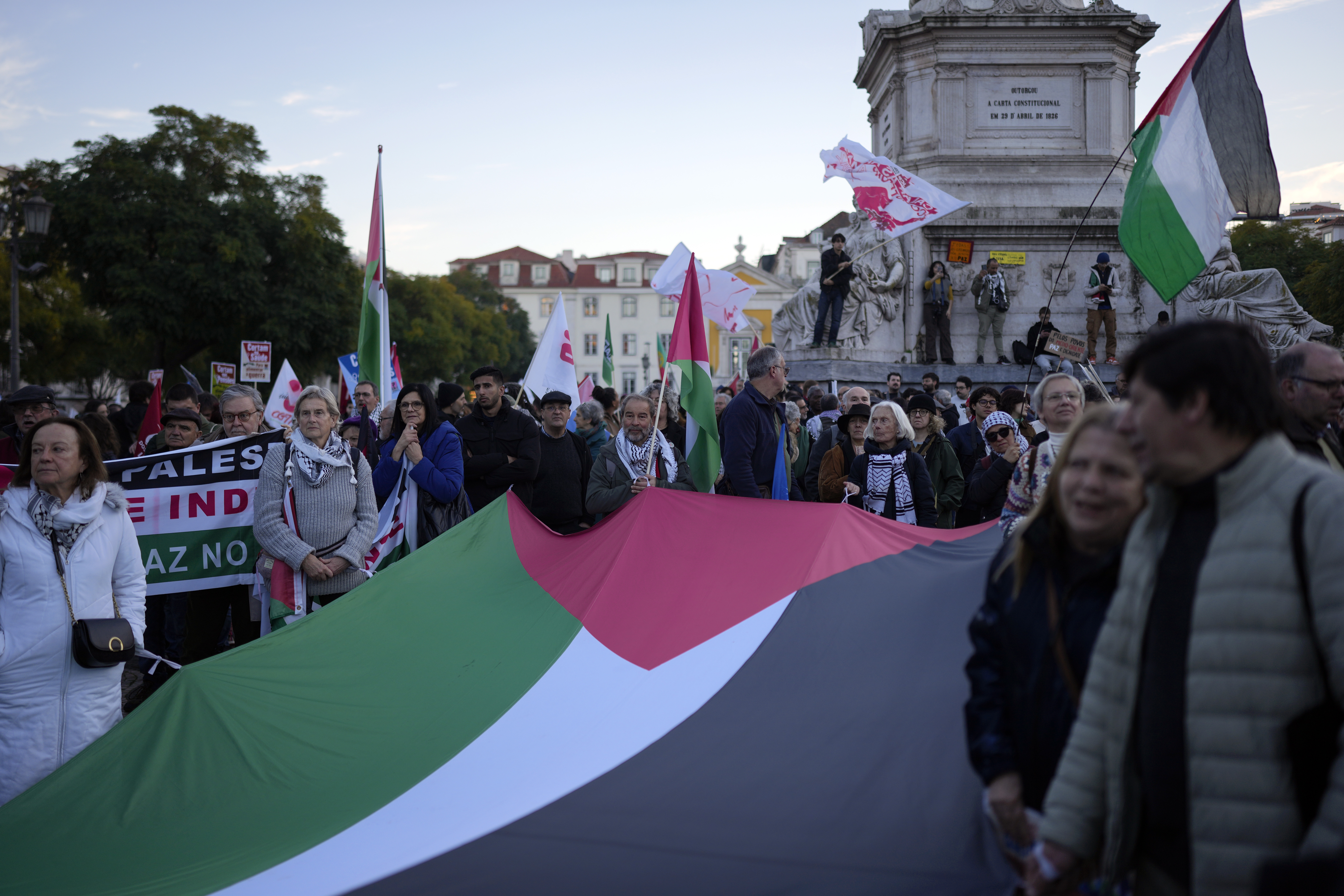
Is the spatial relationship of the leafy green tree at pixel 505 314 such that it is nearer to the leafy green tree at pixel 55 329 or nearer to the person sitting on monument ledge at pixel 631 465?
the leafy green tree at pixel 55 329

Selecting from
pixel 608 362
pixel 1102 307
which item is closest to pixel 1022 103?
pixel 1102 307

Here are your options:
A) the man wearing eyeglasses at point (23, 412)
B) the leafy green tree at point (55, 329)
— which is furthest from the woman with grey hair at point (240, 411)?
the leafy green tree at point (55, 329)

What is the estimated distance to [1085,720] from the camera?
2162mm

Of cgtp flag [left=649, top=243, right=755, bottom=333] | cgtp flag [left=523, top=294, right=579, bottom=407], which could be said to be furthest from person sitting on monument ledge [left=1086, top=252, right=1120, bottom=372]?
cgtp flag [left=523, top=294, right=579, bottom=407]

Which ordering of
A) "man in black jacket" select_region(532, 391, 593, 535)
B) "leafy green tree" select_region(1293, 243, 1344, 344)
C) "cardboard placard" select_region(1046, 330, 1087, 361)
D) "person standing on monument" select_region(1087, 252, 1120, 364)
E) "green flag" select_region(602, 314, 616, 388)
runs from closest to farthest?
"cardboard placard" select_region(1046, 330, 1087, 361) → "man in black jacket" select_region(532, 391, 593, 535) → "person standing on monument" select_region(1087, 252, 1120, 364) → "green flag" select_region(602, 314, 616, 388) → "leafy green tree" select_region(1293, 243, 1344, 344)

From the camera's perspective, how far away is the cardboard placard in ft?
24.6

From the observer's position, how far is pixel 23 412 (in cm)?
748

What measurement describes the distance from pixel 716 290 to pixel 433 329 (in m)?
53.7

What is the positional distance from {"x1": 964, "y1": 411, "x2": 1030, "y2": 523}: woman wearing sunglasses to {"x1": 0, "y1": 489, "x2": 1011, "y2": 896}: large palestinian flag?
0.98 m

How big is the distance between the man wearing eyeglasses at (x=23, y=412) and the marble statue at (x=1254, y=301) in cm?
1652

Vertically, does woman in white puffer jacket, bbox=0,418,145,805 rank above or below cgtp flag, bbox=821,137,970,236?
below

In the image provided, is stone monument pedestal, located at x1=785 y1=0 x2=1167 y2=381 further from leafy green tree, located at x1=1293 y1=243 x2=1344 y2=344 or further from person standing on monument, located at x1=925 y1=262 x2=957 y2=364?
leafy green tree, located at x1=1293 y1=243 x2=1344 y2=344

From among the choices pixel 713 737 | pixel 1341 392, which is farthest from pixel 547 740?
pixel 1341 392

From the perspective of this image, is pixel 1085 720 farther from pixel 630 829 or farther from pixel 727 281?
pixel 727 281
